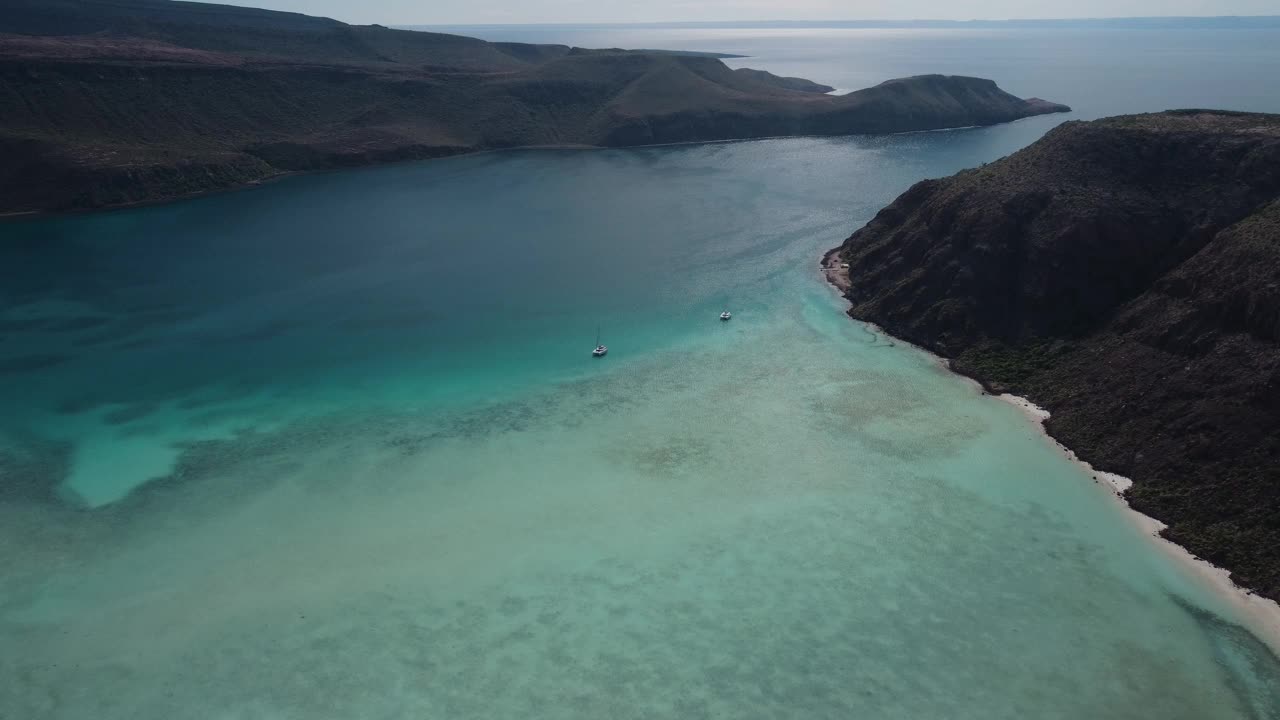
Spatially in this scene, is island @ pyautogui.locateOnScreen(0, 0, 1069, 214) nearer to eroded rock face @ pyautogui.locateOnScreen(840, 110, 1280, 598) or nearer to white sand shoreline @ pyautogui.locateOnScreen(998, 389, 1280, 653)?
eroded rock face @ pyautogui.locateOnScreen(840, 110, 1280, 598)

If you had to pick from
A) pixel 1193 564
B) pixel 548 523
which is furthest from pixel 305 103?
pixel 1193 564

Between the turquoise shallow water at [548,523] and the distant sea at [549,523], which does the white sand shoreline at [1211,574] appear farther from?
the turquoise shallow water at [548,523]

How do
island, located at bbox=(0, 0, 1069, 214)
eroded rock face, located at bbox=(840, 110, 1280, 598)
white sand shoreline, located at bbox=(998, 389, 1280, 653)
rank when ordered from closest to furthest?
white sand shoreline, located at bbox=(998, 389, 1280, 653) < eroded rock face, located at bbox=(840, 110, 1280, 598) < island, located at bbox=(0, 0, 1069, 214)

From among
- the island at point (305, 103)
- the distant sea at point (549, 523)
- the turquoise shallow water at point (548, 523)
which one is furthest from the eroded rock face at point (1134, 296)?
the island at point (305, 103)

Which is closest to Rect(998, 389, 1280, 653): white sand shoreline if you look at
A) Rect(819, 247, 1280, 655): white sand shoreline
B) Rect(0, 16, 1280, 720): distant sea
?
Rect(819, 247, 1280, 655): white sand shoreline

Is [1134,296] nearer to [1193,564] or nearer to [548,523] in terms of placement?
[1193,564]

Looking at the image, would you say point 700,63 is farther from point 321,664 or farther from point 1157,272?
point 321,664

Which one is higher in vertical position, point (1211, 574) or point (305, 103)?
point (305, 103)
